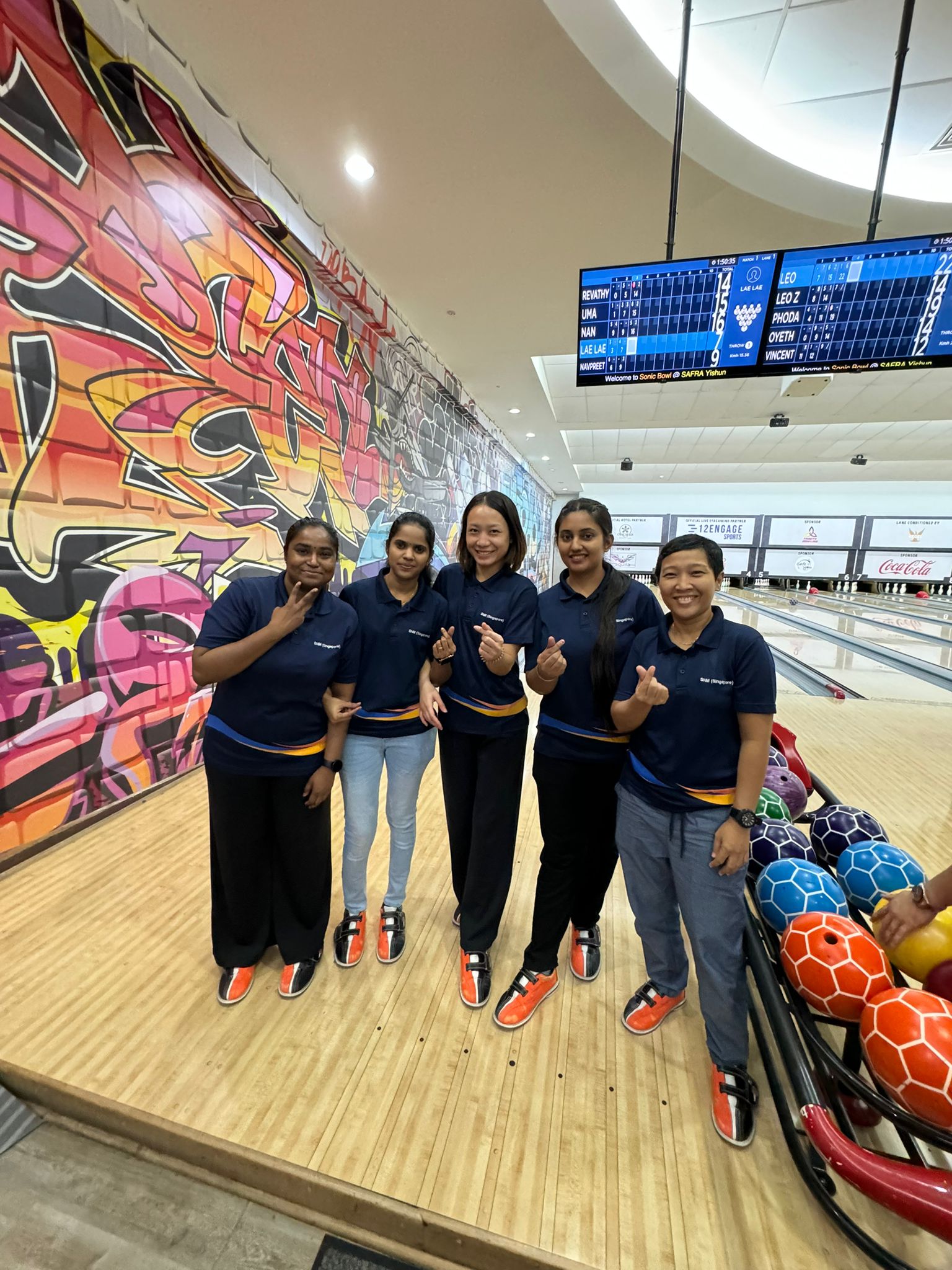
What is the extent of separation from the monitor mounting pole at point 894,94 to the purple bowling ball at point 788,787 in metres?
2.69

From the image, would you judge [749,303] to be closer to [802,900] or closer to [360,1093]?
[802,900]

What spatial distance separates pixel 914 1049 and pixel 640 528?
15736 millimetres

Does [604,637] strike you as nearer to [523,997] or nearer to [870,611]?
[523,997]

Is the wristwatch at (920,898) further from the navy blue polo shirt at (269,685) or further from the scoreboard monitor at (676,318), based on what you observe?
the scoreboard monitor at (676,318)

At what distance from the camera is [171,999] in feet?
4.79

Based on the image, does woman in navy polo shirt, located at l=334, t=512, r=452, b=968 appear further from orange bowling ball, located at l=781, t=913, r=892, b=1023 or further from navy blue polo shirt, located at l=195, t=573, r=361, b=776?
orange bowling ball, located at l=781, t=913, r=892, b=1023

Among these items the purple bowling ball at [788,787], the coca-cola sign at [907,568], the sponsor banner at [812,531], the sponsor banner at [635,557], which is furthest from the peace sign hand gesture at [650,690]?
the coca-cola sign at [907,568]

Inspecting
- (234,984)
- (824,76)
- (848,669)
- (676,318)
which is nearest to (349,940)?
(234,984)

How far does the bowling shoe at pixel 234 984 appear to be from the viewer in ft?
4.77

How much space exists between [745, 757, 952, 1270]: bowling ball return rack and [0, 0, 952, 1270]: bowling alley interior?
0.01 m

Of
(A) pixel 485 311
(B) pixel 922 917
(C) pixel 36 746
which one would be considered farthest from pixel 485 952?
(A) pixel 485 311

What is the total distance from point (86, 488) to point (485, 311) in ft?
12.1

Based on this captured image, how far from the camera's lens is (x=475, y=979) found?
149cm

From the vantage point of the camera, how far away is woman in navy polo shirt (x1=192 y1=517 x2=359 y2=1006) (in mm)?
1269
